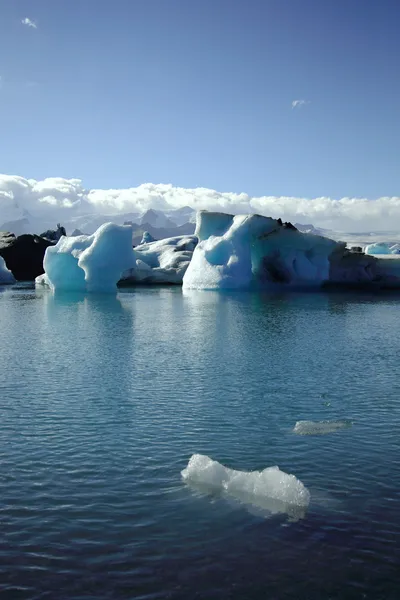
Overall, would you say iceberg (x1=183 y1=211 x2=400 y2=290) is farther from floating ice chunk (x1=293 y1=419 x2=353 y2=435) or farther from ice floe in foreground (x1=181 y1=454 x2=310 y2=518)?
ice floe in foreground (x1=181 y1=454 x2=310 y2=518)

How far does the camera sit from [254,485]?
7.56 metres

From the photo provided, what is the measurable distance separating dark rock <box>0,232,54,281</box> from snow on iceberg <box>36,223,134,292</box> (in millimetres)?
32241

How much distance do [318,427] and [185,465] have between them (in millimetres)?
2792

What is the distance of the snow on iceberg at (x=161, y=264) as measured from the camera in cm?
6047

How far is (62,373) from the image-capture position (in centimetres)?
1531

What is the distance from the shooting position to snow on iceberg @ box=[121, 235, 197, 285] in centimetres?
6047

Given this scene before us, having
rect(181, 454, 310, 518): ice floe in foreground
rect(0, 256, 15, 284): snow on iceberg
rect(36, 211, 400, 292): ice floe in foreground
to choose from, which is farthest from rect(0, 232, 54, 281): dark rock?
rect(181, 454, 310, 518): ice floe in foreground

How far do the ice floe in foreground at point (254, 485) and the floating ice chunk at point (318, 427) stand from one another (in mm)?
2488

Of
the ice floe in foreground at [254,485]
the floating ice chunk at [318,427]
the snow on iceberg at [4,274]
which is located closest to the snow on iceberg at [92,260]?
the snow on iceberg at [4,274]

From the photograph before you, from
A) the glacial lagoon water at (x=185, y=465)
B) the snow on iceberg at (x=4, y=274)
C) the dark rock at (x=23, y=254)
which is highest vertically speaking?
the dark rock at (x=23, y=254)

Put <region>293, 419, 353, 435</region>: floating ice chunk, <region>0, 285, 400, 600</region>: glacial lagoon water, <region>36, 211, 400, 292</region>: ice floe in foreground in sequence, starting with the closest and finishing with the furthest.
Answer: <region>0, 285, 400, 600</region>: glacial lagoon water
<region>293, 419, 353, 435</region>: floating ice chunk
<region>36, 211, 400, 292</region>: ice floe in foreground

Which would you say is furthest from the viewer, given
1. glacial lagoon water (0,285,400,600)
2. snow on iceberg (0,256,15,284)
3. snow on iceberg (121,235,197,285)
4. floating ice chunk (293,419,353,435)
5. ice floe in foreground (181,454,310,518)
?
snow on iceberg (0,256,15,284)

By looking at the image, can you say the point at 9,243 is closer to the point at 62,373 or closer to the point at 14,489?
the point at 62,373

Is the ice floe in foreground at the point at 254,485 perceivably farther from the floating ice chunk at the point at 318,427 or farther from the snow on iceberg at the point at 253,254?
the snow on iceberg at the point at 253,254
